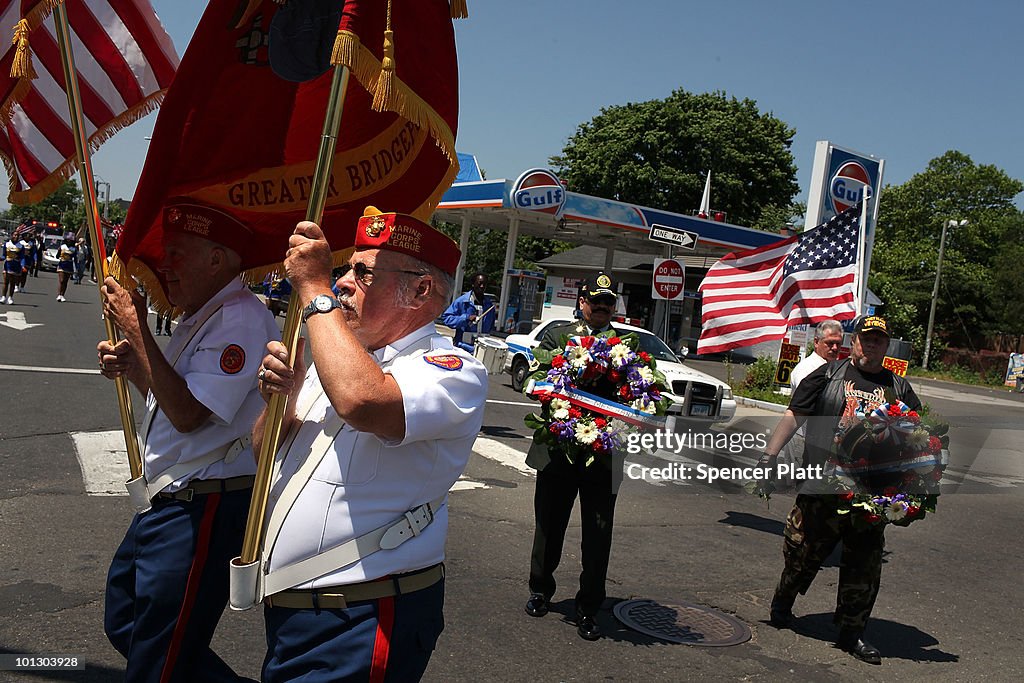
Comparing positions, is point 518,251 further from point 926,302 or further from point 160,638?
point 160,638

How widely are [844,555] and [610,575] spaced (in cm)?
164

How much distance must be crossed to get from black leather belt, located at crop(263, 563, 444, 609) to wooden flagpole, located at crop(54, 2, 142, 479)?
1.01m

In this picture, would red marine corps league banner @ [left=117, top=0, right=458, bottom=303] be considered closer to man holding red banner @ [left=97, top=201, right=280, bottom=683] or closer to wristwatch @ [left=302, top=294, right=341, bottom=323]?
man holding red banner @ [left=97, top=201, right=280, bottom=683]

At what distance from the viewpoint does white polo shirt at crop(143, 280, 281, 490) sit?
2.91 m

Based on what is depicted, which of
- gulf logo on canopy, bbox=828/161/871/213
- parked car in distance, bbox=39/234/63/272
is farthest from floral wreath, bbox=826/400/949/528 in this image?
parked car in distance, bbox=39/234/63/272

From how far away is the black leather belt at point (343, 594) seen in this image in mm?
2301

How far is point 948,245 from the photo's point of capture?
65250mm

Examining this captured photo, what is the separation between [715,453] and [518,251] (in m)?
49.2

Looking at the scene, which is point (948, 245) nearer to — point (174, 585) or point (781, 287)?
point (781, 287)

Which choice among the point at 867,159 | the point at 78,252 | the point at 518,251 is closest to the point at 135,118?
the point at 867,159

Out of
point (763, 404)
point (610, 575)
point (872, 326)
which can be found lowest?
point (610, 575)

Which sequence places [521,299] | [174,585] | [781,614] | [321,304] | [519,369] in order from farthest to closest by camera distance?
[521,299] < [519,369] < [781,614] < [174,585] < [321,304]

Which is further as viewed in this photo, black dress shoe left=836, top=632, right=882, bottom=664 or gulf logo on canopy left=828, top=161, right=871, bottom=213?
gulf logo on canopy left=828, top=161, right=871, bottom=213

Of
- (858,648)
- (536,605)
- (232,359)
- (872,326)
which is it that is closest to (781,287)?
(872,326)
